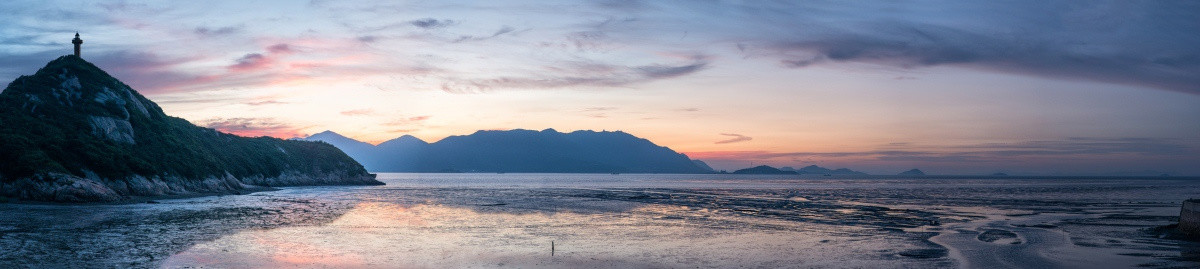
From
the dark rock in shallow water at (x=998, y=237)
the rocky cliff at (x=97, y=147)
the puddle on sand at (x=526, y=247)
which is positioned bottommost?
the dark rock in shallow water at (x=998, y=237)

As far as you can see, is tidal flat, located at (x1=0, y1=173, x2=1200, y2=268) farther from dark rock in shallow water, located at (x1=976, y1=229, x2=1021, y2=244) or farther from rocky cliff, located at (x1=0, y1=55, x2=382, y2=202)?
rocky cliff, located at (x1=0, y1=55, x2=382, y2=202)

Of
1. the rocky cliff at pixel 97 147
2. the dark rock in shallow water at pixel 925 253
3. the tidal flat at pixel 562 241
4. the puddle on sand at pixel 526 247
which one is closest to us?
the puddle on sand at pixel 526 247

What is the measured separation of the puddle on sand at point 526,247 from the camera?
22141 mm

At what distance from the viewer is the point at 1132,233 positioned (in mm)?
32531

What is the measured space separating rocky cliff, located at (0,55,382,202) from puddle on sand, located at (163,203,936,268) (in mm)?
32012

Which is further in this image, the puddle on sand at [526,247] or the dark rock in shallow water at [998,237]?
the dark rock in shallow water at [998,237]

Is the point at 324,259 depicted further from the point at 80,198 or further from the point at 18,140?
the point at 18,140

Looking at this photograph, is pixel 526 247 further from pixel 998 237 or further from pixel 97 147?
pixel 97 147

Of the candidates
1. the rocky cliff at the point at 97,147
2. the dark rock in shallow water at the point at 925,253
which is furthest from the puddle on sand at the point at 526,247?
the rocky cliff at the point at 97,147

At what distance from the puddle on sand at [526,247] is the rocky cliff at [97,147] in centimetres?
3201

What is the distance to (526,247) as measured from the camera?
26500 millimetres

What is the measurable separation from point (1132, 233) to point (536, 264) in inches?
1089

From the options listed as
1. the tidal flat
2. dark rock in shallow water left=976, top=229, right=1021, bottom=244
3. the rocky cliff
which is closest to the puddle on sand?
the tidal flat

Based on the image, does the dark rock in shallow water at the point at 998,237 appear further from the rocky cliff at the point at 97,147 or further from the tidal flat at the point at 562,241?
the rocky cliff at the point at 97,147
